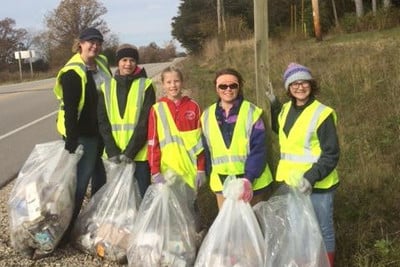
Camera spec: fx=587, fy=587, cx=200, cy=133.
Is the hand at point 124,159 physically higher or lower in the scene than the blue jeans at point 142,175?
higher

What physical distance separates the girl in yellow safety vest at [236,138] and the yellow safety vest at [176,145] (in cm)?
16

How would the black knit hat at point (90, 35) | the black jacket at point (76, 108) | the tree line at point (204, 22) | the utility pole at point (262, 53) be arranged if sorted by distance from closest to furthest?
the utility pole at point (262, 53) → the black jacket at point (76, 108) → the black knit hat at point (90, 35) → the tree line at point (204, 22)

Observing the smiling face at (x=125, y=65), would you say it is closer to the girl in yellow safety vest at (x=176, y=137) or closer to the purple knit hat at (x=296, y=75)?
the girl in yellow safety vest at (x=176, y=137)

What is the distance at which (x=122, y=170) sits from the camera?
418cm

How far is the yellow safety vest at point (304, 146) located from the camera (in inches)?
130

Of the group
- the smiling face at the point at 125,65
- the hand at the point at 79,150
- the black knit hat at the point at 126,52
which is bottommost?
the hand at the point at 79,150

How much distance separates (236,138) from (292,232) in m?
0.67

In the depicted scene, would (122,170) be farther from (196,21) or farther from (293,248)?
(196,21)

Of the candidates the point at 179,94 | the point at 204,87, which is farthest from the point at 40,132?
the point at 179,94

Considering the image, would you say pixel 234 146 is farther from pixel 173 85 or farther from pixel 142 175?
pixel 142 175

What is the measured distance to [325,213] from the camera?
3.43 m

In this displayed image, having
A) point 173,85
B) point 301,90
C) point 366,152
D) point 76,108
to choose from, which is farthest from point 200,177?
point 366,152

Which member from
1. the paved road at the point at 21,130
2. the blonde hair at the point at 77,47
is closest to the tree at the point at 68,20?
the paved road at the point at 21,130

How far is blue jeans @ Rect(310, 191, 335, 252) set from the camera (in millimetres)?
3414
